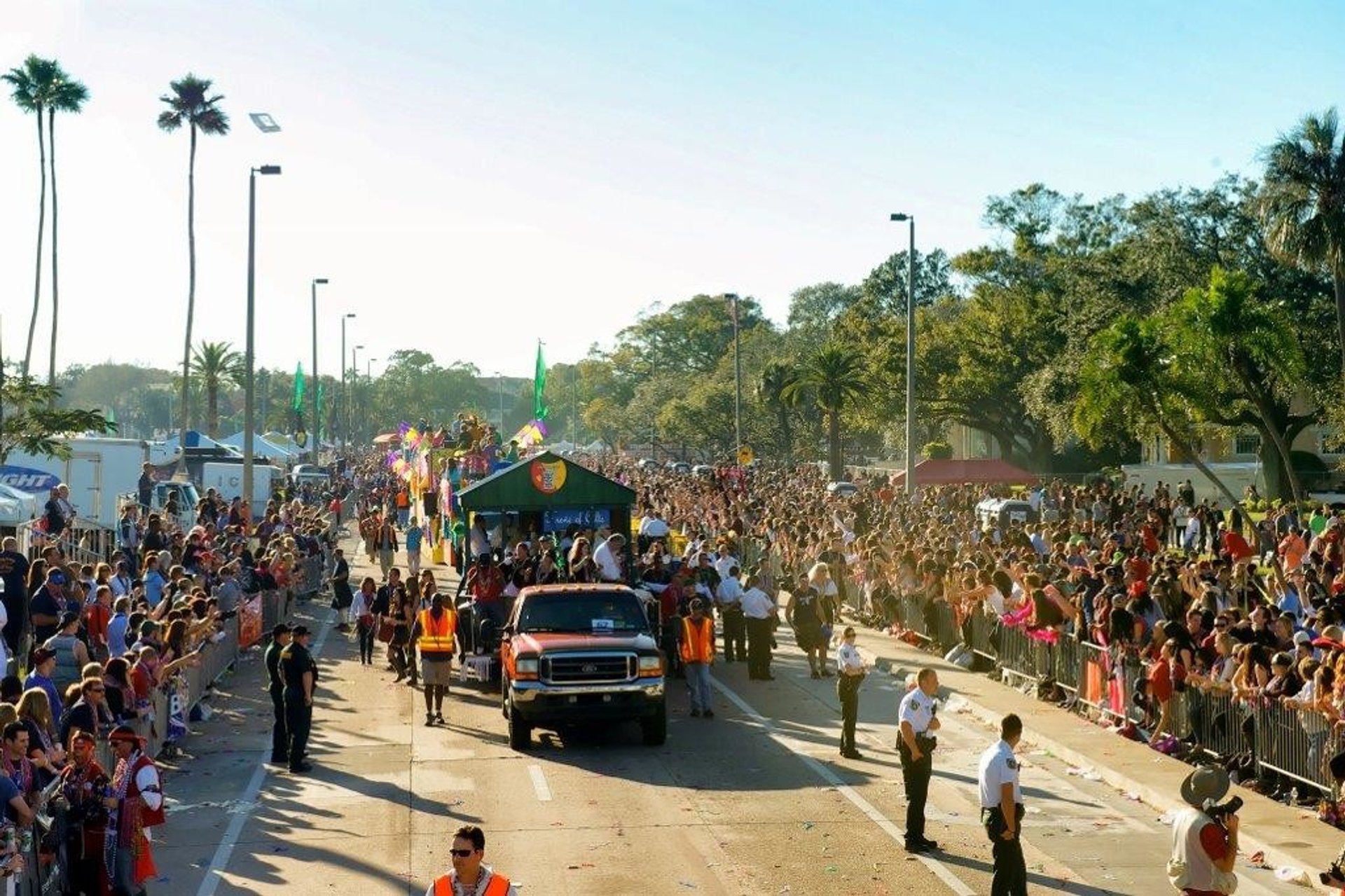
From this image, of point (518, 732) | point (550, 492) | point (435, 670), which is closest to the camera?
point (518, 732)

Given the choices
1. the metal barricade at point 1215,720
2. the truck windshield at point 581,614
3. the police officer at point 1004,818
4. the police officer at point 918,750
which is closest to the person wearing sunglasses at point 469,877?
the police officer at point 1004,818

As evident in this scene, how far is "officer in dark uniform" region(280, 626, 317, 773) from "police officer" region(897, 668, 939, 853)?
22.7ft

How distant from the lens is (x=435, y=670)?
832 inches

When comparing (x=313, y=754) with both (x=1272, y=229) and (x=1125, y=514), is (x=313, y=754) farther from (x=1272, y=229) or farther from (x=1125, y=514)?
(x=1272, y=229)

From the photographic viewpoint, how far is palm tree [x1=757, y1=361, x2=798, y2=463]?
9088cm

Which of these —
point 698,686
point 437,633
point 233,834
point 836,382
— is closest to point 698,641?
point 698,686

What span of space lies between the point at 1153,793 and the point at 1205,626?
3.25 metres

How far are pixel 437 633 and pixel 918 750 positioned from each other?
877cm

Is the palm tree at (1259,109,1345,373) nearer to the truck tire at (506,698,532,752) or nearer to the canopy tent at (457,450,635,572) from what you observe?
the canopy tent at (457,450,635,572)

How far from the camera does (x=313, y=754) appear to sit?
19219mm

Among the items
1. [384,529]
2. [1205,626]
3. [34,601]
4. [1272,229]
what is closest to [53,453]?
[384,529]

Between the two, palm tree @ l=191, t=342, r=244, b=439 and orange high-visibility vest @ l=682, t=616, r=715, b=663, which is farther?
palm tree @ l=191, t=342, r=244, b=439

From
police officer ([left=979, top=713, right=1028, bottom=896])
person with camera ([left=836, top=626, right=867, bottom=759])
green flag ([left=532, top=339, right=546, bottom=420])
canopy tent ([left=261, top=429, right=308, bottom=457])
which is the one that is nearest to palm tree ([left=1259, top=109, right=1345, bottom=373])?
green flag ([left=532, top=339, right=546, bottom=420])

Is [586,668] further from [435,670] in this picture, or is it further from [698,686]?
[698,686]
